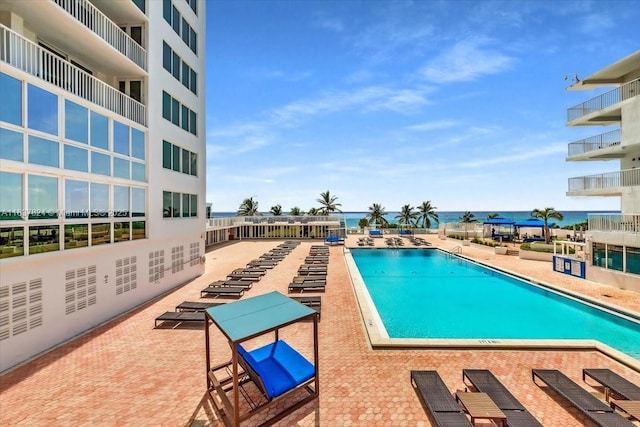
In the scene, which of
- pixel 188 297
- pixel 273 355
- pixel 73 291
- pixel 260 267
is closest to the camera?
pixel 273 355

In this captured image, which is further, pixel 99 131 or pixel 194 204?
pixel 194 204

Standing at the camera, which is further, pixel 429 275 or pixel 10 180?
pixel 429 275

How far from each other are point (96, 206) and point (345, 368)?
34.5 feet

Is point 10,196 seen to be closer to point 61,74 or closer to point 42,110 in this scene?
point 42,110

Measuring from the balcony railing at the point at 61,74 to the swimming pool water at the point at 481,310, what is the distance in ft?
46.0

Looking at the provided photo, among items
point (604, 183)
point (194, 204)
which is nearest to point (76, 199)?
point (194, 204)

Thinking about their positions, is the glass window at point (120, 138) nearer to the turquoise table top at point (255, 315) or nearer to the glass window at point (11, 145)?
the glass window at point (11, 145)

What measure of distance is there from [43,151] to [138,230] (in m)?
4.74

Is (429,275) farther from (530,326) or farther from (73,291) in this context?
(73,291)

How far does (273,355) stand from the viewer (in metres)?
6.38

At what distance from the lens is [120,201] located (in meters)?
11.3

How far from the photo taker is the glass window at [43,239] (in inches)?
309

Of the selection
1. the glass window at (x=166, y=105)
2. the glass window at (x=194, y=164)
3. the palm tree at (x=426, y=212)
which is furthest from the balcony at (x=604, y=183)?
the palm tree at (x=426, y=212)

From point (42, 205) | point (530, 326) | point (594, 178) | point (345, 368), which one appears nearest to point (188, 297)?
point (42, 205)
